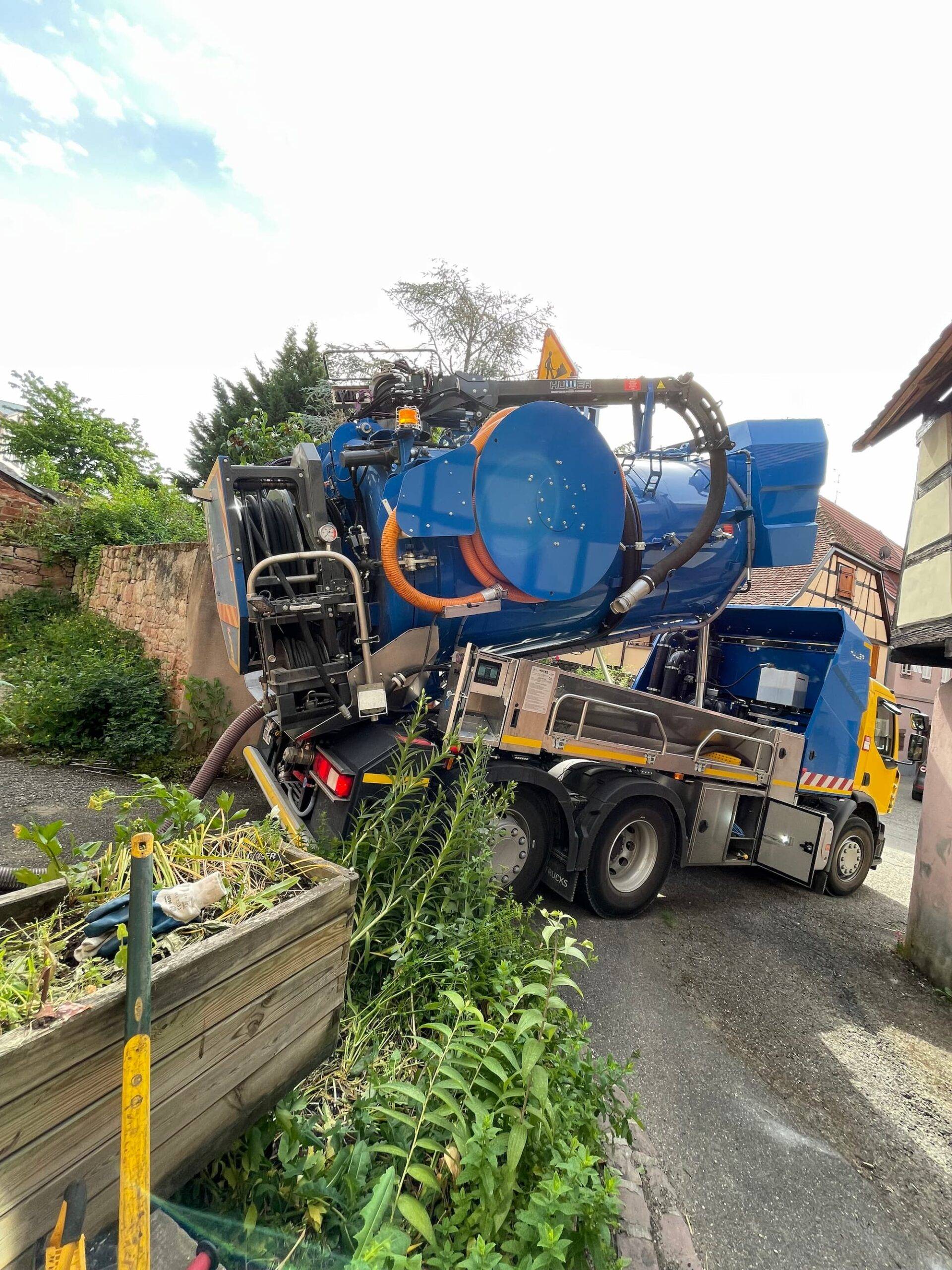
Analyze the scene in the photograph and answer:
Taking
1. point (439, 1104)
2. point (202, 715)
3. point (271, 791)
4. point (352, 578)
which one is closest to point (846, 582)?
point (202, 715)

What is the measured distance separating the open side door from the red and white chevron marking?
0.21 metres

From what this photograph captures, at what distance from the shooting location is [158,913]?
1.41m

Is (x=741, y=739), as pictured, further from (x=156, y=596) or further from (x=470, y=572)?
(x=156, y=596)

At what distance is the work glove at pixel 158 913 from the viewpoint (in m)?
1.28

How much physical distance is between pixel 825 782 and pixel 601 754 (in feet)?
8.26

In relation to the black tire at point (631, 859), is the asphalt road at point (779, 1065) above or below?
below

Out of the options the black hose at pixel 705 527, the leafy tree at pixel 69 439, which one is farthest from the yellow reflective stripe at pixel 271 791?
the leafy tree at pixel 69 439

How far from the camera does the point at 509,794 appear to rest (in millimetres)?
2850

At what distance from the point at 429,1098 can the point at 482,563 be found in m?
2.48

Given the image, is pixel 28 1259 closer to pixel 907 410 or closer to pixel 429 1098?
pixel 429 1098

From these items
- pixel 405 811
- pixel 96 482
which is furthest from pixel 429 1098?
pixel 96 482

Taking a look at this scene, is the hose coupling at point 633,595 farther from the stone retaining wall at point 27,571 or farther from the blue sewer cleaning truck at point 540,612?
the stone retaining wall at point 27,571

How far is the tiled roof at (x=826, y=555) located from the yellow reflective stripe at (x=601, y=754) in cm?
949

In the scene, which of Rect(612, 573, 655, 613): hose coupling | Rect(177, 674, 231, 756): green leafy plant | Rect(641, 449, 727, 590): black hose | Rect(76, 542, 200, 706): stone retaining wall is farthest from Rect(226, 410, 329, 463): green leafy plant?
Rect(641, 449, 727, 590): black hose
